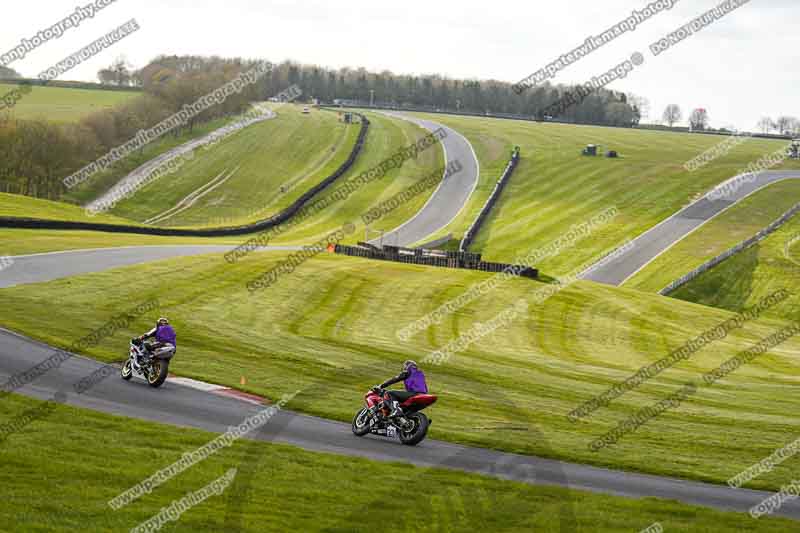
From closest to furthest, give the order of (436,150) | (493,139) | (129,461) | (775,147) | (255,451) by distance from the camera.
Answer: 1. (129,461)
2. (255,451)
3. (436,150)
4. (493,139)
5. (775,147)

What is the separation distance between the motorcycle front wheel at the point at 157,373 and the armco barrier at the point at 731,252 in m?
54.2

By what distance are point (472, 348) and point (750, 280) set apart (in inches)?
1671

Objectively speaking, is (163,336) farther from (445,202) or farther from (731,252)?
(445,202)

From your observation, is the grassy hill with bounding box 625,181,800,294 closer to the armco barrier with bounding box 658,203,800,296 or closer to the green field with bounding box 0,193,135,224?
the armco barrier with bounding box 658,203,800,296

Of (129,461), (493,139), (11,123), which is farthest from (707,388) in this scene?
(493,139)

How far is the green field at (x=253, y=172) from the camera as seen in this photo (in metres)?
105

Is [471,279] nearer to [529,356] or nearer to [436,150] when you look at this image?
[529,356]

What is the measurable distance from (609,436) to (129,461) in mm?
12463

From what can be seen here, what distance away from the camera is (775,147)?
160625 mm

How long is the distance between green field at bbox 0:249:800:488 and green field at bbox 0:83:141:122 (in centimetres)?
10441

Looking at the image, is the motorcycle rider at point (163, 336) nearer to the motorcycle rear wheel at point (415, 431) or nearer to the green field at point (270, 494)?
the green field at point (270, 494)

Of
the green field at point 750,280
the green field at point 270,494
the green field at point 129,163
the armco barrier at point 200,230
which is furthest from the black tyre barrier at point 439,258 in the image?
the green field at point 129,163

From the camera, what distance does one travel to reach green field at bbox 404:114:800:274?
90.7m

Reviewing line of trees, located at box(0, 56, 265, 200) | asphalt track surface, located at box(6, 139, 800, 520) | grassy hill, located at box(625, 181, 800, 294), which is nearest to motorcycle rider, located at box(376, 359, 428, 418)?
asphalt track surface, located at box(6, 139, 800, 520)
